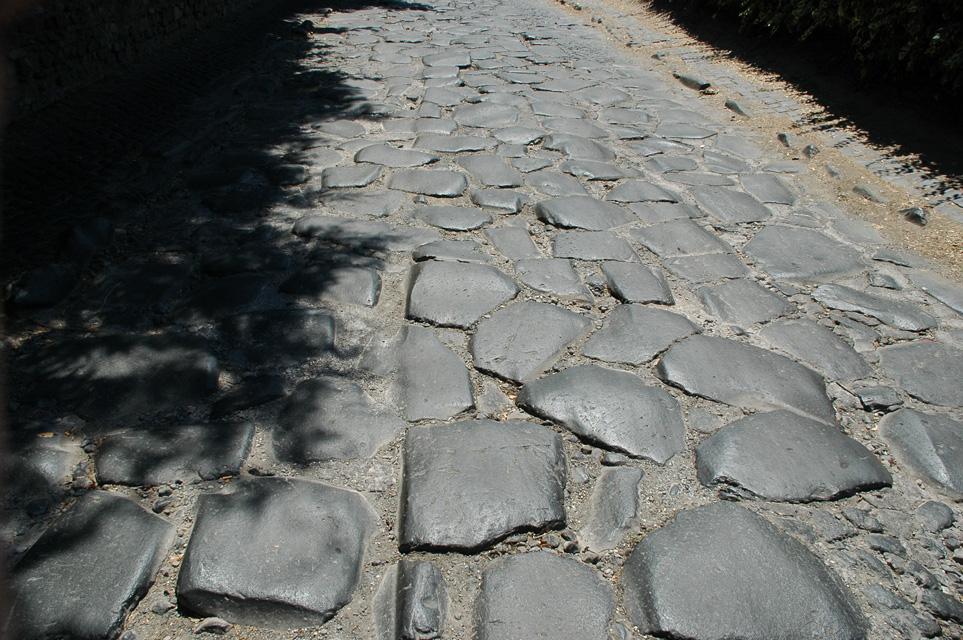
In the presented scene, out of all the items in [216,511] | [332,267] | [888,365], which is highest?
[888,365]

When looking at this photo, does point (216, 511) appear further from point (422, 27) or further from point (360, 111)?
point (422, 27)

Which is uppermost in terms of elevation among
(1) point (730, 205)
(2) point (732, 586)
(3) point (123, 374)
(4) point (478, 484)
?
(2) point (732, 586)

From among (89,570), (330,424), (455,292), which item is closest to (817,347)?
(455,292)

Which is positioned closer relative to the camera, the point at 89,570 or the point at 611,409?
the point at 89,570

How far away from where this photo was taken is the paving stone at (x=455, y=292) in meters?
2.47

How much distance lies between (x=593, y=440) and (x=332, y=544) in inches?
30.9

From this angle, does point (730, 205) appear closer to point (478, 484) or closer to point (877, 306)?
point (877, 306)

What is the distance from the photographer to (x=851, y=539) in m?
1.65

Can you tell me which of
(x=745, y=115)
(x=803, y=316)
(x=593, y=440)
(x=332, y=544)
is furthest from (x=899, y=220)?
(x=332, y=544)

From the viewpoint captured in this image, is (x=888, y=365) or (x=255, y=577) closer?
(x=255, y=577)

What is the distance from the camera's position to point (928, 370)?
2.29m

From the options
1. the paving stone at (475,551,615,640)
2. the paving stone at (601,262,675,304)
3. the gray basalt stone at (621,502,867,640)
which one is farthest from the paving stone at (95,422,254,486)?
the paving stone at (601,262,675,304)

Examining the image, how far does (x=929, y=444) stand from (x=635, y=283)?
1157 millimetres

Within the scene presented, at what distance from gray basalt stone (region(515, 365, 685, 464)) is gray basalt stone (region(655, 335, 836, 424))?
0.14 m
